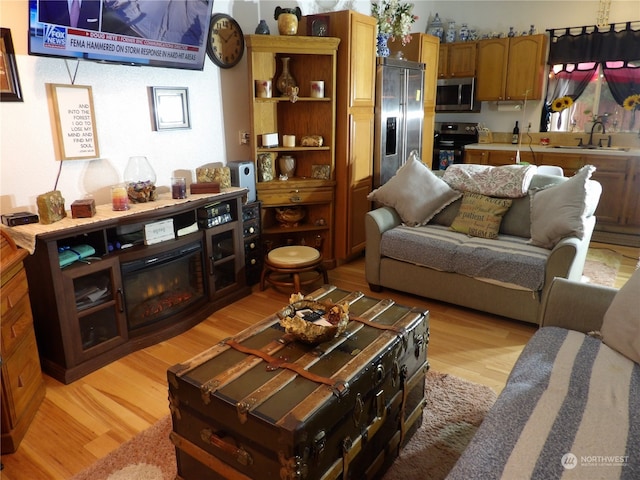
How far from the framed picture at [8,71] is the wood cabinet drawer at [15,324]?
1031 millimetres

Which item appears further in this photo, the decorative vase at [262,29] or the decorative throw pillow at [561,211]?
the decorative vase at [262,29]

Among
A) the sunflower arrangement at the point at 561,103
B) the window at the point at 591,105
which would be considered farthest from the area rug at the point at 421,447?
the window at the point at 591,105

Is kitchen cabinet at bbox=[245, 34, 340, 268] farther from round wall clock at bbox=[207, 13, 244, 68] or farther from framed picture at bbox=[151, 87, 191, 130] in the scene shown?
framed picture at bbox=[151, 87, 191, 130]

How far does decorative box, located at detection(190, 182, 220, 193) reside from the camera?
3137 mm

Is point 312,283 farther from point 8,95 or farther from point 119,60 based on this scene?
point 8,95

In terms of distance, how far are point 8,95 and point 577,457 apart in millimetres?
2831

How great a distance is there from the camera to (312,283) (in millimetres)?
3760

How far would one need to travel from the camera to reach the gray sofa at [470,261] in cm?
286

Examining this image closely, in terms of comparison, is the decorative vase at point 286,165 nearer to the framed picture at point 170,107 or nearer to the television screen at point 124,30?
the framed picture at point 170,107

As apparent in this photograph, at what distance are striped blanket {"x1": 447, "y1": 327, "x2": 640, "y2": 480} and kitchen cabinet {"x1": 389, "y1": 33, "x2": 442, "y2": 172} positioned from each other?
3621 mm

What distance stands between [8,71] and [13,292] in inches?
44.2

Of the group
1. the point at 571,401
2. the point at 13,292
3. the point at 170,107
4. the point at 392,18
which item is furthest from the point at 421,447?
the point at 392,18

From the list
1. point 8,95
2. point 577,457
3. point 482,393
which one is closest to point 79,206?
point 8,95

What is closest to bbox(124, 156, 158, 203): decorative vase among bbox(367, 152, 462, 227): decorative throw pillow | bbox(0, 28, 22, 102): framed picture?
bbox(0, 28, 22, 102): framed picture
